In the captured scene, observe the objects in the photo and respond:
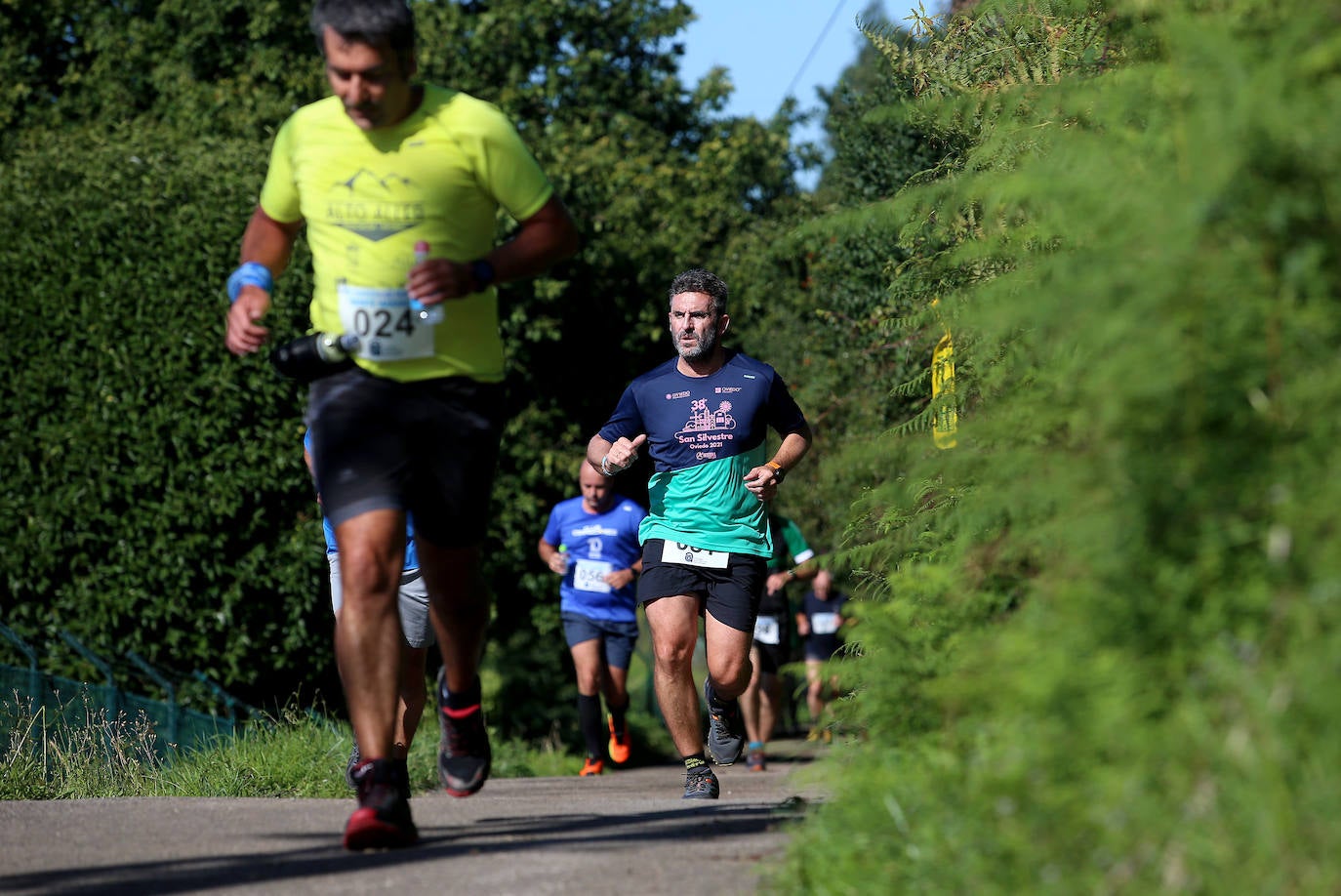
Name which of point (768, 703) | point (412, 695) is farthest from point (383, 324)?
point (768, 703)

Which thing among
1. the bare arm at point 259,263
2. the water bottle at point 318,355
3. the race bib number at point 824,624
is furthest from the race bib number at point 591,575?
the water bottle at point 318,355

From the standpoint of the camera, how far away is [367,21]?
4.38 m

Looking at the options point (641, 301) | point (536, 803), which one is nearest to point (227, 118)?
point (641, 301)

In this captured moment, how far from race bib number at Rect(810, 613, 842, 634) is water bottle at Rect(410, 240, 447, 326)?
1287 centimetres

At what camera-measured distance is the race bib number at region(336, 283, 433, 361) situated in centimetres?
451

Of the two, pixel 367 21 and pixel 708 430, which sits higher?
pixel 367 21

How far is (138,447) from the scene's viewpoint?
12055 millimetres

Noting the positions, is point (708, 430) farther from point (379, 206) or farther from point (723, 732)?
point (379, 206)

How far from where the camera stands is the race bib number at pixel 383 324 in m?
4.51

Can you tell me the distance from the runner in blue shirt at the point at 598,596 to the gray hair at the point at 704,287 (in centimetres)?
433

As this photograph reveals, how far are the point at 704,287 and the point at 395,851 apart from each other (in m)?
3.71

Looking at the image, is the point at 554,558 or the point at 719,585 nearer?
the point at 719,585

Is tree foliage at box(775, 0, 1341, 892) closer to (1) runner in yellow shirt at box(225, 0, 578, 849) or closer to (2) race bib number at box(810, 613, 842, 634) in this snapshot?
(1) runner in yellow shirt at box(225, 0, 578, 849)

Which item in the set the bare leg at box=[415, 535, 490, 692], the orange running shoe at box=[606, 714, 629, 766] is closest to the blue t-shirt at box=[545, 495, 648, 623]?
the orange running shoe at box=[606, 714, 629, 766]
